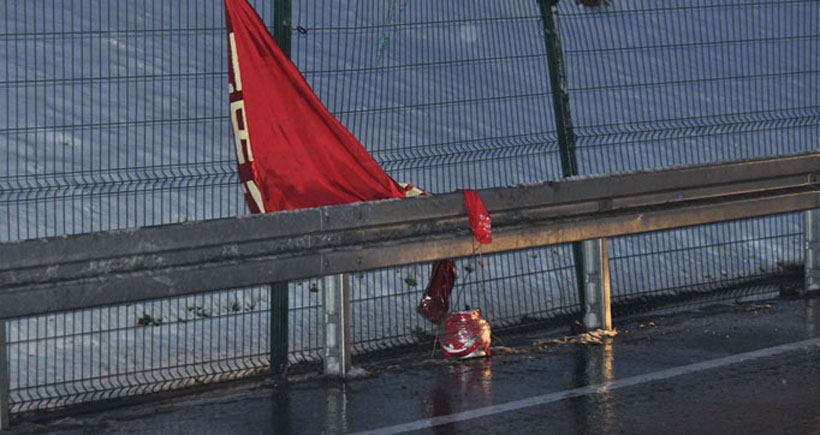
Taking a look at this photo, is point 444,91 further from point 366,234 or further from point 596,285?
point 366,234

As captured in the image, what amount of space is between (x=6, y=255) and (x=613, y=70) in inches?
548

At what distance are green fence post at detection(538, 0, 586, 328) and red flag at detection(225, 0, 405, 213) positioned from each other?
1539mm

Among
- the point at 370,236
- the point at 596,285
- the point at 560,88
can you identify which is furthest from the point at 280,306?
the point at 560,88

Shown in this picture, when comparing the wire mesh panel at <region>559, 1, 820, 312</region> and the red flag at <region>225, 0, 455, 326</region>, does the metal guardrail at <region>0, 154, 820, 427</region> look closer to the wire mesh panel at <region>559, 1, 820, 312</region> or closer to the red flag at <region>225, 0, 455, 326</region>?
the red flag at <region>225, 0, 455, 326</region>

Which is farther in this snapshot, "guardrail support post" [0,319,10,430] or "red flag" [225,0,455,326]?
"red flag" [225,0,455,326]

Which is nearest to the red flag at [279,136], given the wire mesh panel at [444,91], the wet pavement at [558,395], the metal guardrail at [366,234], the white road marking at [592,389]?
the metal guardrail at [366,234]

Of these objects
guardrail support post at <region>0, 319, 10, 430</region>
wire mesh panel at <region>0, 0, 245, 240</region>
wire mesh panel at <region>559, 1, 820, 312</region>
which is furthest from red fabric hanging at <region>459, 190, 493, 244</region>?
wire mesh panel at <region>0, 0, 245, 240</region>

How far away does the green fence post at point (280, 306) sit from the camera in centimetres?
873

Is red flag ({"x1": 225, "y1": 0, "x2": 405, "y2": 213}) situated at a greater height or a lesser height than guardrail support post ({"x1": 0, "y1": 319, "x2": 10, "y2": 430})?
greater

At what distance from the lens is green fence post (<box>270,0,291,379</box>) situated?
873 centimetres

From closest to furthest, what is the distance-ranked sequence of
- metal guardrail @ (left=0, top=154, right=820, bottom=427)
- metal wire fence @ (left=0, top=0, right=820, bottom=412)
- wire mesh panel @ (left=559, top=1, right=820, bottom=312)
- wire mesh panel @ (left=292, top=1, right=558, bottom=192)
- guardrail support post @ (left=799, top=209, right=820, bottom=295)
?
metal guardrail @ (left=0, top=154, right=820, bottom=427) → metal wire fence @ (left=0, top=0, right=820, bottom=412) → guardrail support post @ (left=799, top=209, right=820, bottom=295) → wire mesh panel @ (left=559, top=1, right=820, bottom=312) → wire mesh panel @ (left=292, top=1, right=558, bottom=192)

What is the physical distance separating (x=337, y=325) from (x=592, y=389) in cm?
141

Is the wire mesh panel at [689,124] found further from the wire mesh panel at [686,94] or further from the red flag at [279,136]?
the red flag at [279,136]

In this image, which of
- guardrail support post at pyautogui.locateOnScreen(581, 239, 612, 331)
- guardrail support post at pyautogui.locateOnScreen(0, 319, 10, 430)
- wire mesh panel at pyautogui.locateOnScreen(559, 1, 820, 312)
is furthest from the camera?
wire mesh panel at pyautogui.locateOnScreen(559, 1, 820, 312)
